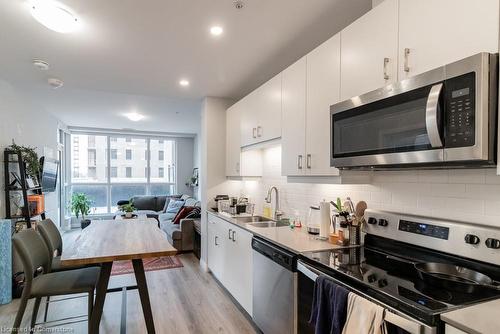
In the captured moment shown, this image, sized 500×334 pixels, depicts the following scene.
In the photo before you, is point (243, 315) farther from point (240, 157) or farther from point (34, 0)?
point (34, 0)

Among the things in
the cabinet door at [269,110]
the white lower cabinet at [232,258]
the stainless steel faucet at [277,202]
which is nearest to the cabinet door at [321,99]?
the cabinet door at [269,110]

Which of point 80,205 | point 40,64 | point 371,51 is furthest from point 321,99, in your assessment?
point 80,205

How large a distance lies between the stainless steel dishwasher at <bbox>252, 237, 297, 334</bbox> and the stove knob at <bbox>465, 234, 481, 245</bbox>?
2.99ft

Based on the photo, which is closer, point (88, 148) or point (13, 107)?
point (13, 107)

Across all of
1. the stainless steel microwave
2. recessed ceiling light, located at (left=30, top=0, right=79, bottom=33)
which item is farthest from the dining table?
recessed ceiling light, located at (left=30, top=0, right=79, bottom=33)

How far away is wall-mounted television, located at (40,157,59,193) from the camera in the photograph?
190 inches

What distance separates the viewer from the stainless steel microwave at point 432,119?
1088mm

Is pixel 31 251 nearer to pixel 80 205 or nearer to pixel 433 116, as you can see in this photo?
pixel 433 116

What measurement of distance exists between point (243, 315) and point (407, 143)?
7.72ft

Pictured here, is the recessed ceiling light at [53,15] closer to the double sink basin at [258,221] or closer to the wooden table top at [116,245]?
the wooden table top at [116,245]

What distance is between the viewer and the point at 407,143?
138 centimetres

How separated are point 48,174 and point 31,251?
11.8 ft

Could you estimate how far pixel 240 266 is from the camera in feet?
9.34

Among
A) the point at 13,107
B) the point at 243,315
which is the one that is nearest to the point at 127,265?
the point at 243,315
